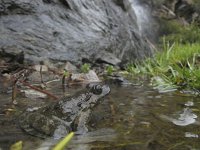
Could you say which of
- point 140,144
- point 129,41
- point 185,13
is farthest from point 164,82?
point 185,13

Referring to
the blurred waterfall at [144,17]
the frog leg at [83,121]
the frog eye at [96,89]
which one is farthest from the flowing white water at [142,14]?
the frog leg at [83,121]

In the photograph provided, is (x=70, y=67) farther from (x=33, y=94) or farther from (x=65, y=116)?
(x=65, y=116)

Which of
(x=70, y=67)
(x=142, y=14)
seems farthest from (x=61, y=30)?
(x=142, y=14)

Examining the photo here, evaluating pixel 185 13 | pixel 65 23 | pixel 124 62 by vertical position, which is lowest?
pixel 124 62

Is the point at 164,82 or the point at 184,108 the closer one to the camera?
the point at 184,108

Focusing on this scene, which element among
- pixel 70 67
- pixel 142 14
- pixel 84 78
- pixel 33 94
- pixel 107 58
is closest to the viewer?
pixel 33 94

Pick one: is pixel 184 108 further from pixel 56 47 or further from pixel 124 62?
pixel 124 62

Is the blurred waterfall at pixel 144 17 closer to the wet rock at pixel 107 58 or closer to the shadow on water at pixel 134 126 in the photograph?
the wet rock at pixel 107 58
